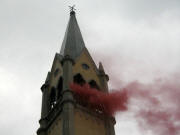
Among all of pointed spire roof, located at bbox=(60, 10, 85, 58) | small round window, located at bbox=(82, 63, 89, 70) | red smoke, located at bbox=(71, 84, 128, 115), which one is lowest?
red smoke, located at bbox=(71, 84, 128, 115)

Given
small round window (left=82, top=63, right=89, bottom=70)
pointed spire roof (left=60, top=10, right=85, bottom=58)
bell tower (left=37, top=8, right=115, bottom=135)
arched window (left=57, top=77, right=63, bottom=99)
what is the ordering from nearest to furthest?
bell tower (left=37, top=8, right=115, bottom=135) < arched window (left=57, top=77, right=63, bottom=99) < small round window (left=82, top=63, right=89, bottom=70) < pointed spire roof (left=60, top=10, right=85, bottom=58)

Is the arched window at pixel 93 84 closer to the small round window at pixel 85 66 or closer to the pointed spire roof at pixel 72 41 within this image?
the small round window at pixel 85 66

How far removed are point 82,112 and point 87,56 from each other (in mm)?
9924

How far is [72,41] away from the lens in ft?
150

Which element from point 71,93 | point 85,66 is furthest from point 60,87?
point 85,66

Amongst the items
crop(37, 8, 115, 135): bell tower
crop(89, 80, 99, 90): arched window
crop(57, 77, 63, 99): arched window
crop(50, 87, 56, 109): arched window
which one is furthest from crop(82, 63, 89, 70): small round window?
crop(50, 87, 56, 109): arched window

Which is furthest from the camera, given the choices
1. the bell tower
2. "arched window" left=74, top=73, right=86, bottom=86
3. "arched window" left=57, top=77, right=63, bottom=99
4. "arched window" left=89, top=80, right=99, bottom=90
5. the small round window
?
the small round window

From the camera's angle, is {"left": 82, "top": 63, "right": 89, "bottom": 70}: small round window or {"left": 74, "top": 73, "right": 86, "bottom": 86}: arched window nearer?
{"left": 74, "top": 73, "right": 86, "bottom": 86}: arched window

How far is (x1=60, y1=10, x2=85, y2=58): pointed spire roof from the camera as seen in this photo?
4312 cm

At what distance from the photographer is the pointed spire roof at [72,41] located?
43.1m

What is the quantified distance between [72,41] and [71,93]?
36.7 ft

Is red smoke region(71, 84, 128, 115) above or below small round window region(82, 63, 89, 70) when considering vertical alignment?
below

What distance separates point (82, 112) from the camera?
35406 mm

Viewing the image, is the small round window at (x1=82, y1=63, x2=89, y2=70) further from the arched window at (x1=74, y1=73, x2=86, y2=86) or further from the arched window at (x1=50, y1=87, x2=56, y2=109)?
the arched window at (x1=50, y1=87, x2=56, y2=109)
